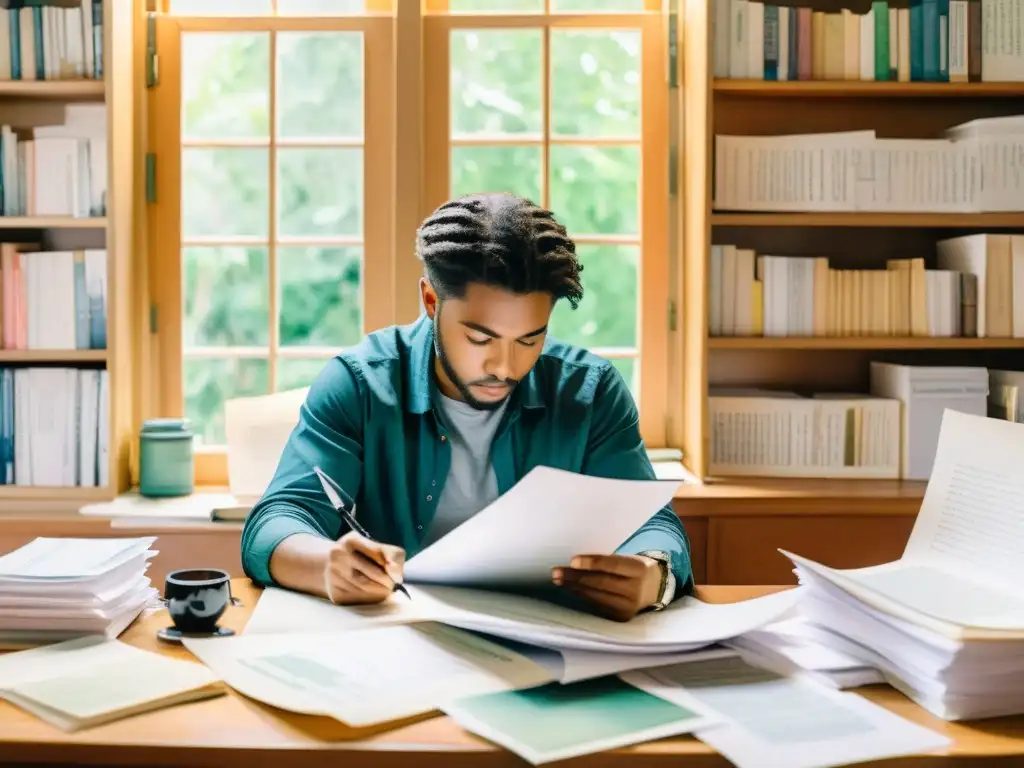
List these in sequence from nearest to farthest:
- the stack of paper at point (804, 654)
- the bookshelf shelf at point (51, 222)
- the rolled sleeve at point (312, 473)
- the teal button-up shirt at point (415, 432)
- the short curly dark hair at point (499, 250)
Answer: the stack of paper at point (804, 654) < the rolled sleeve at point (312, 473) < the short curly dark hair at point (499, 250) < the teal button-up shirt at point (415, 432) < the bookshelf shelf at point (51, 222)

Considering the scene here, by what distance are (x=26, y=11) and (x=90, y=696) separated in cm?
234

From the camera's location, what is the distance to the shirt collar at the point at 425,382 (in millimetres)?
1795

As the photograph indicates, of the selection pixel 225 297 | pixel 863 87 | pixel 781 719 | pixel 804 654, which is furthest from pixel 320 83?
pixel 781 719

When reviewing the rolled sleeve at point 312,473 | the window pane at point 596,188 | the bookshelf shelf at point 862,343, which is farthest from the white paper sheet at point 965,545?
the window pane at point 596,188

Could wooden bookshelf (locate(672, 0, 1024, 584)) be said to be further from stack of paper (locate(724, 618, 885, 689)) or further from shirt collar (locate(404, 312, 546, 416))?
stack of paper (locate(724, 618, 885, 689))

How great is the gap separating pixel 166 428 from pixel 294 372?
410mm

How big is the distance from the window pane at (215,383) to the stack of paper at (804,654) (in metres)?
2.07

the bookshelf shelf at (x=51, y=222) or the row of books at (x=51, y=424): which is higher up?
the bookshelf shelf at (x=51, y=222)

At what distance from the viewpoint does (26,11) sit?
2.81 m

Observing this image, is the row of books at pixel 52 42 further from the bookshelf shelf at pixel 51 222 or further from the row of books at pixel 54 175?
the bookshelf shelf at pixel 51 222

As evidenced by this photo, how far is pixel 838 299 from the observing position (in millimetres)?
2846

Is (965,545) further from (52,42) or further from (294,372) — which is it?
(52,42)

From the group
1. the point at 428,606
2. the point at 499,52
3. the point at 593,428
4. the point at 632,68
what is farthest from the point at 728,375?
the point at 428,606

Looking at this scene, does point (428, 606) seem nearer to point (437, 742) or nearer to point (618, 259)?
point (437, 742)
